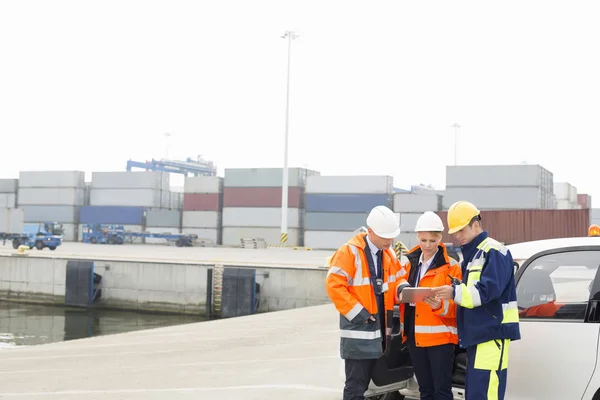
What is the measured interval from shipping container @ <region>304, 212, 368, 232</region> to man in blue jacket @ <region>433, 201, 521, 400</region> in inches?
1947

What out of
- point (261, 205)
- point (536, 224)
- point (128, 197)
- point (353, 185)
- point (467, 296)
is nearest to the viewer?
point (467, 296)

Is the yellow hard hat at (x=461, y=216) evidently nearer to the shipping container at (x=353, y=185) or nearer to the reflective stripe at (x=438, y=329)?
the reflective stripe at (x=438, y=329)

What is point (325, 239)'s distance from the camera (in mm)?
53938

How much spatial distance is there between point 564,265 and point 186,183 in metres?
59.4

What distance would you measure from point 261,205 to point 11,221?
2289 cm

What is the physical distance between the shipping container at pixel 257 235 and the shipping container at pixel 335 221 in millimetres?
2732

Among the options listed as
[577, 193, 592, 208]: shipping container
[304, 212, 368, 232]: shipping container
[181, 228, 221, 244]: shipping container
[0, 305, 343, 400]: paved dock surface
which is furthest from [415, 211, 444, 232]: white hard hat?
[577, 193, 592, 208]: shipping container

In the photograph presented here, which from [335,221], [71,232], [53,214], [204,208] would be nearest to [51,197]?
[53,214]

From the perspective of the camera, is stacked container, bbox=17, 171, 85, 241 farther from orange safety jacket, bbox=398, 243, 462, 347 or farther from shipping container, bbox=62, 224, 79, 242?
orange safety jacket, bbox=398, 243, 462, 347

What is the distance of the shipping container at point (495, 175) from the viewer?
4669 cm

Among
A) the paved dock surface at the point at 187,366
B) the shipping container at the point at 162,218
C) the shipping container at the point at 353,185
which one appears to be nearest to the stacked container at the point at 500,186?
the shipping container at the point at 353,185

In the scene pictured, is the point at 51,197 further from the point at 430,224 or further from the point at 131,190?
the point at 430,224

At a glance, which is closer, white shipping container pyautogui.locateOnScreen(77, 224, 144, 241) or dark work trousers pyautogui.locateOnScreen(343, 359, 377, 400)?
dark work trousers pyautogui.locateOnScreen(343, 359, 377, 400)

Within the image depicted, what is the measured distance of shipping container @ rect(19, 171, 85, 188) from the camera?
64.6 metres
